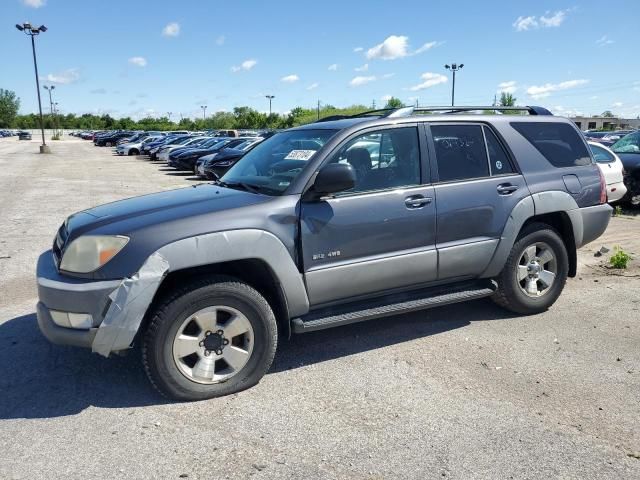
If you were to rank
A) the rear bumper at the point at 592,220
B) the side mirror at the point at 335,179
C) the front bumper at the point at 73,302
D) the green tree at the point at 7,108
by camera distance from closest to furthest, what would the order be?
1. the front bumper at the point at 73,302
2. the side mirror at the point at 335,179
3. the rear bumper at the point at 592,220
4. the green tree at the point at 7,108

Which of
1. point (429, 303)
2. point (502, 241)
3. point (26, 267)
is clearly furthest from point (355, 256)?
point (26, 267)

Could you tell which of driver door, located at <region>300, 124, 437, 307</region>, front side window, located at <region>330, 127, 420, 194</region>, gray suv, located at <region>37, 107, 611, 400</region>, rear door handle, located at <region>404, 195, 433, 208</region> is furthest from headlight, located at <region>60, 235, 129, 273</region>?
rear door handle, located at <region>404, 195, 433, 208</region>

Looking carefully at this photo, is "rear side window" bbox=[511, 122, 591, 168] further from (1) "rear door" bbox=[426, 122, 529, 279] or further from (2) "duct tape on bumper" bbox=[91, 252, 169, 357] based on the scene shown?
(2) "duct tape on bumper" bbox=[91, 252, 169, 357]

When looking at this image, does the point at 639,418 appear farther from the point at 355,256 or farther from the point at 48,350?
the point at 48,350

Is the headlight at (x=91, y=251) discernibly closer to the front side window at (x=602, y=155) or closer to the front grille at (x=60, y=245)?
the front grille at (x=60, y=245)

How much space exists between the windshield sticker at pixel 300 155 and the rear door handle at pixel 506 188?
168 centimetres

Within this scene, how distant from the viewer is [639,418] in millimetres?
3271

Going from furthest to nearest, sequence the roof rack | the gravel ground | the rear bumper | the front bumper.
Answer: the rear bumper
the roof rack
the front bumper
the gravel ground

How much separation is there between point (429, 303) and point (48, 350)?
9.90 ft

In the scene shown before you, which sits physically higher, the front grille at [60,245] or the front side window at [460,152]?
the front side window at [460,152]

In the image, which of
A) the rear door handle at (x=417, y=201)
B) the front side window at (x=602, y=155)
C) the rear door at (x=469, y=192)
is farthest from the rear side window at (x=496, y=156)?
the front side window at (x=602, y=155)

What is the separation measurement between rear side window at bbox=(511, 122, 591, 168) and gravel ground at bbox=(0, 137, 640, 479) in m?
1.44

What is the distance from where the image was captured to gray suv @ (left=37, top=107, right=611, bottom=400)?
333 cm

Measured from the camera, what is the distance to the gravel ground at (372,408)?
9.32 ft
